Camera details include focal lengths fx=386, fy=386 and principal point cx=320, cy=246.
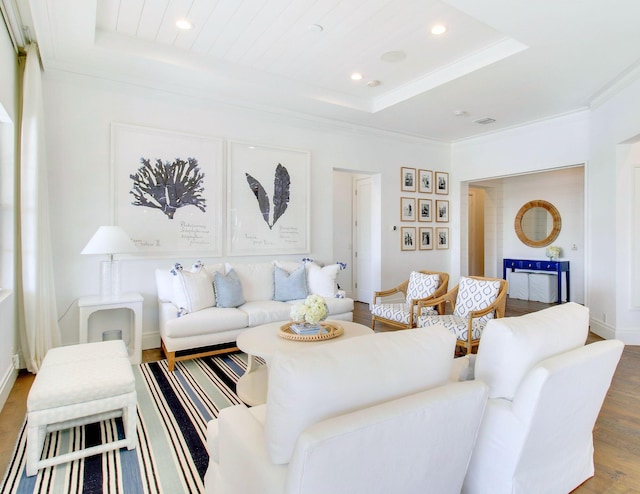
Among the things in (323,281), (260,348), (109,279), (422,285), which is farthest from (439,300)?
(109,279)

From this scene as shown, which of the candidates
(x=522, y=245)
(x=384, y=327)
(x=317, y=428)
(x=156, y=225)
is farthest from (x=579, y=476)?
(x=522, y=245)

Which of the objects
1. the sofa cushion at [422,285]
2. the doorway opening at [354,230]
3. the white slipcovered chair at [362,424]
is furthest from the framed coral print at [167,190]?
the white slipcovered chair at [362,424]

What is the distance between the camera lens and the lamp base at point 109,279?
394 cm

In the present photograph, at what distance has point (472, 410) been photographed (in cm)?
135

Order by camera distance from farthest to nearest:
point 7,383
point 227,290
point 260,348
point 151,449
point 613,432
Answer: point 227,290
point 7,383
point 260,348
point 613,432
point 151,449

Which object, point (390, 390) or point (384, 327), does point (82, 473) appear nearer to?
point (390, 390)

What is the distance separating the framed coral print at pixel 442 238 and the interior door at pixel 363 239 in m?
1.22

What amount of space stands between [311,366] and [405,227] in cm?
549

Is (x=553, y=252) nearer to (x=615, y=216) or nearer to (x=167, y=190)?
(x=615, y=216)

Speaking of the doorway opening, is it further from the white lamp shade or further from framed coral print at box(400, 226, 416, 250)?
the white lamp shade

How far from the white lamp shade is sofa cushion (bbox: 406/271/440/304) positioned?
3.09 meters

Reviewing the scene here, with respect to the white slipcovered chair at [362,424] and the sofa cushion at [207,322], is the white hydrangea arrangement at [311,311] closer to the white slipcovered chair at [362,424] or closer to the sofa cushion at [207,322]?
the sofa cushion at [207,322]

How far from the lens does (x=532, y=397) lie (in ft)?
4.94

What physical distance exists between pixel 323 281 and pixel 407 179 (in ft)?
8.71
